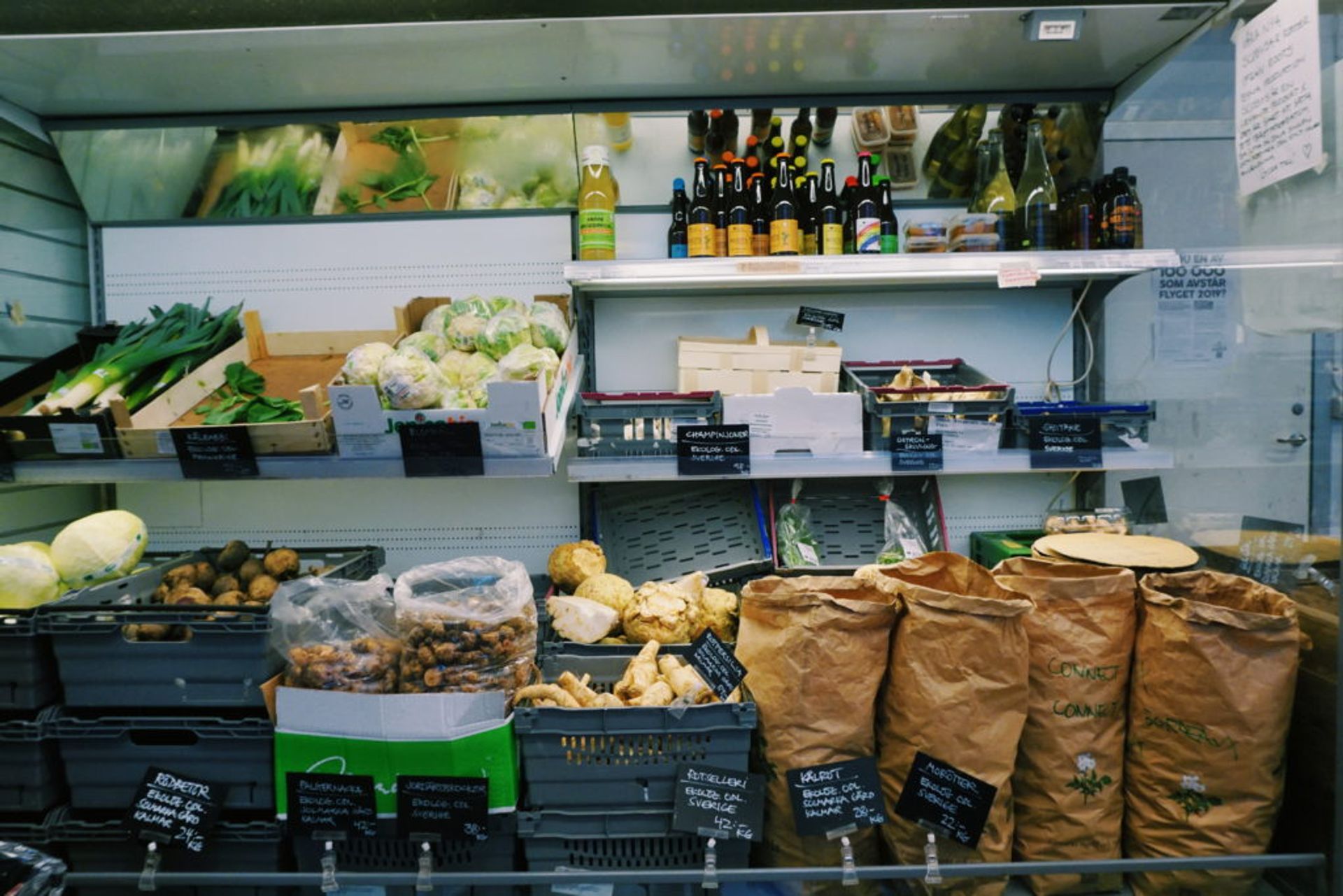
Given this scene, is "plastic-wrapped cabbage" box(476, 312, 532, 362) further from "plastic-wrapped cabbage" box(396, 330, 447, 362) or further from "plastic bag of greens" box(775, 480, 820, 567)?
"plastic bag of greens" box(775, 480, 820, 567)

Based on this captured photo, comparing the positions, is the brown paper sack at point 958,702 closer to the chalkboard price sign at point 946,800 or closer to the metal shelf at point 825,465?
the chalkboard price sign at point 946,800

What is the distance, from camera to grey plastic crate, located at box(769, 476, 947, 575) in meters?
2.55

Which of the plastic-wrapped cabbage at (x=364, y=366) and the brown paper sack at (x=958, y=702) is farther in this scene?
the plastic-wrapped cabbage at (x=364, y=366)

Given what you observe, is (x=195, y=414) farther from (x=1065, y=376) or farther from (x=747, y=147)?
(x=1065, y=376)

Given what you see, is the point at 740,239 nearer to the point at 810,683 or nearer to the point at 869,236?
the point at 869,236

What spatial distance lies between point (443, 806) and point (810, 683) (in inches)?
29.8

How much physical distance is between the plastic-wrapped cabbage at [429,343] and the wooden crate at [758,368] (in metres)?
0.71

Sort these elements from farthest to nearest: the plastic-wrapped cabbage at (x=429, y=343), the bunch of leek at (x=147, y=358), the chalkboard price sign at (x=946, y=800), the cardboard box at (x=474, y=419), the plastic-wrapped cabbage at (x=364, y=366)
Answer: the plastic-wrapped cabbage at (x=429, y=343) < the bunch of leek at (x=147, y=358) < the plastic-wrapped cabbage at (x=364, y=366) < the cardboard box at (x=474, y=419) < the chalkboard price sign at (x=946, y=800)

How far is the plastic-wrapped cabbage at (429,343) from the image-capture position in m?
2.25

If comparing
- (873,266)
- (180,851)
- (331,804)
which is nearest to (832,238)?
(873,266)

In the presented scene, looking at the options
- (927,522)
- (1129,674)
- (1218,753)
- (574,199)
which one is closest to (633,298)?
(574,199)

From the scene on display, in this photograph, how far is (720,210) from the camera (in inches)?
103

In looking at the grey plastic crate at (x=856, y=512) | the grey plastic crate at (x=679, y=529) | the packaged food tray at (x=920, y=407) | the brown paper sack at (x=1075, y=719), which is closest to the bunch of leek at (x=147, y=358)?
the grey plastic crate at (x=679, y=529)

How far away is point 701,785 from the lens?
1.63 m
